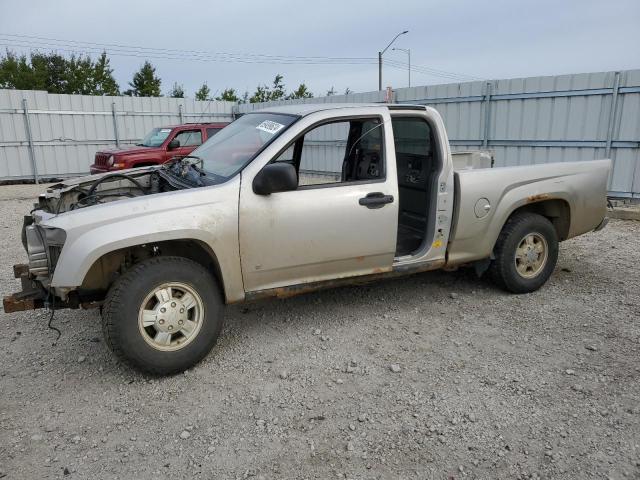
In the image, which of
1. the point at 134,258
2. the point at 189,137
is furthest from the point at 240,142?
the point at 189,137

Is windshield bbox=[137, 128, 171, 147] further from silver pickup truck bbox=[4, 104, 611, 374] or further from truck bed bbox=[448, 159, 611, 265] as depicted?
truck bed bbox=[448, 159, 611, 265]

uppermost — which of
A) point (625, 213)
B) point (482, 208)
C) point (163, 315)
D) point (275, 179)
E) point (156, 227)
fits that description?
point (275, 179)

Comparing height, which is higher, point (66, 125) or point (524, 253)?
point (66, 125)

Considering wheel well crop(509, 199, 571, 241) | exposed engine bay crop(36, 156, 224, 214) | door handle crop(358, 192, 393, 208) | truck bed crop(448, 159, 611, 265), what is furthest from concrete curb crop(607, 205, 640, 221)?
exposed engine bay crop(36, 156, 224, 214)

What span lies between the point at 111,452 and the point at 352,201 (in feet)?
7.84

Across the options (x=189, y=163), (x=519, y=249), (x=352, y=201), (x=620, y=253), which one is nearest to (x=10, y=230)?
(x=189, y=163)

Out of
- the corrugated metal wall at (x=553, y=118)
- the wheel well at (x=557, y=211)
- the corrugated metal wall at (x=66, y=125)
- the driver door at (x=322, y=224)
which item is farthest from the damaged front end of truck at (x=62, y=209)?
the corrugated metal wall at (x=66, y=125)

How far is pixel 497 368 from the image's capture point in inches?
146

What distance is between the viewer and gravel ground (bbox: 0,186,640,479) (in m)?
2.78

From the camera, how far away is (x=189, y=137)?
1305cm

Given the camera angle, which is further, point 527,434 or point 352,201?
point 352,201

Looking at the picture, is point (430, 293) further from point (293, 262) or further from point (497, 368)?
point (293, 262)

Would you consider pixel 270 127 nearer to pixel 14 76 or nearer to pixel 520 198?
pixel 520 198

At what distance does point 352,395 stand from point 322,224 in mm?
1293
